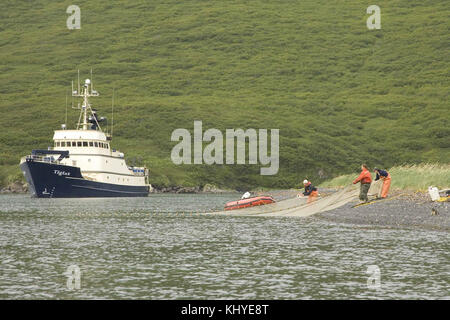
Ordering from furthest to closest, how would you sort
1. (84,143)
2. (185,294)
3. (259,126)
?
(259,126)
(84,143)
(185,294)

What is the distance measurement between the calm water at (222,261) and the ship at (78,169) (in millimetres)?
Result: 53182

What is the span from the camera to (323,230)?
39.5 m

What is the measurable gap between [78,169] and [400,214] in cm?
5884

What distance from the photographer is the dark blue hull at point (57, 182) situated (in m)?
95.0

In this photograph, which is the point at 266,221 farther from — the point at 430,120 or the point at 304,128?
the point at 430,120

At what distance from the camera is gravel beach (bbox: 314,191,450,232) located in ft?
130

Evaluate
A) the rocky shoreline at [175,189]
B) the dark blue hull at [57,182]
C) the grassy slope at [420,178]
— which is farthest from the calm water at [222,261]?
the rocky shoreline at [175,189]

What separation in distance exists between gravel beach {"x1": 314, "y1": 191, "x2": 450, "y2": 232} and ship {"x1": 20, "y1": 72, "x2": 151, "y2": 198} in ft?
164

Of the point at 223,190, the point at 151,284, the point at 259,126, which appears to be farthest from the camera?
the point at 259,126
